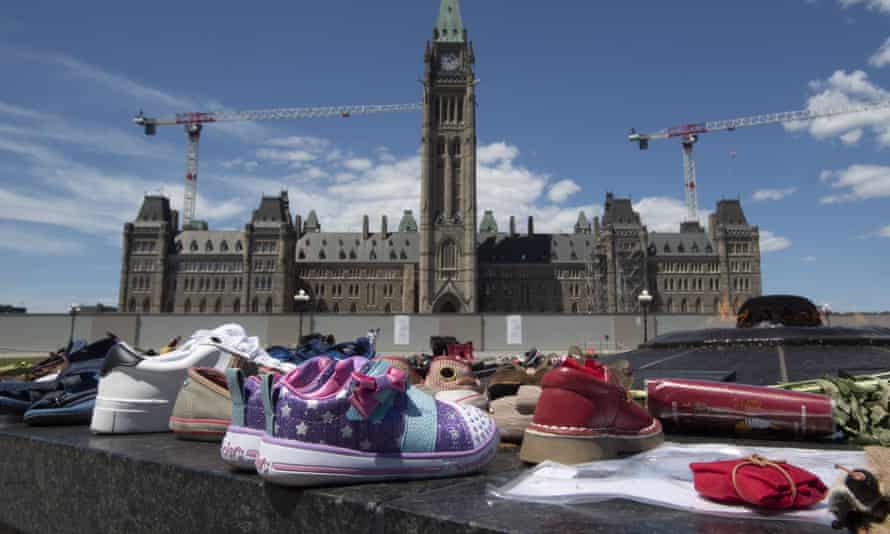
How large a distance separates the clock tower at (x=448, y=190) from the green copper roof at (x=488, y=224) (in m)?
38.9

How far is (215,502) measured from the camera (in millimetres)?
1984

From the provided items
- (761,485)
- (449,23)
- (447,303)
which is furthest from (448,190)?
(761,485)

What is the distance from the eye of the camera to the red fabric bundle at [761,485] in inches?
59.2

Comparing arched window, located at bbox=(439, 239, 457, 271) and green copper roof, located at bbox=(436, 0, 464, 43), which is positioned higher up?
green copper roof, located at bbox=(436, 0, 464, 43)

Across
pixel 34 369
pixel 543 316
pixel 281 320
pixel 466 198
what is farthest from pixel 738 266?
pixel 34 369

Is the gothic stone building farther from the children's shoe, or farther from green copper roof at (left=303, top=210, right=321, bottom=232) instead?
the children's shoe

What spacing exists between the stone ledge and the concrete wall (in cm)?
3114

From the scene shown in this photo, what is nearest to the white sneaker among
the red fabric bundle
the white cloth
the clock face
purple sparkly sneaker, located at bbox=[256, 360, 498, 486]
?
purple sparkly sneaker, located at bbox=[256, 360, 498, 486]

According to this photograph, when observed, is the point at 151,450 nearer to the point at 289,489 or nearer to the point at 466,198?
the point at 289,489

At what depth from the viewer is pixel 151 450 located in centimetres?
253

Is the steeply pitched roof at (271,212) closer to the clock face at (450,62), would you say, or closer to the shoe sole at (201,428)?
the clock face at (450,62)

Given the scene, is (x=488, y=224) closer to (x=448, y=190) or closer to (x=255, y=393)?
(x=448, y=190)

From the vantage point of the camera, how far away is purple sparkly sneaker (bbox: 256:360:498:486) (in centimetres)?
179

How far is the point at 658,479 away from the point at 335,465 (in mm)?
1075
